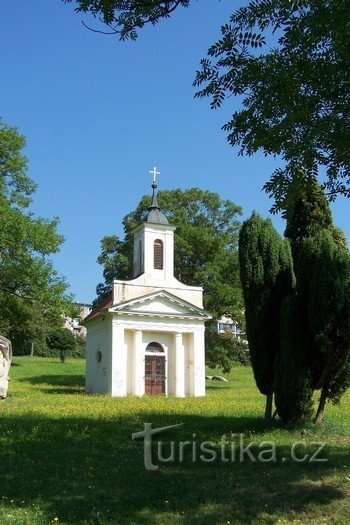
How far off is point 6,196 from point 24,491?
2251 cm

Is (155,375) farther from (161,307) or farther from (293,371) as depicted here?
(293,371)

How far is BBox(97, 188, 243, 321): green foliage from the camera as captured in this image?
36406mm

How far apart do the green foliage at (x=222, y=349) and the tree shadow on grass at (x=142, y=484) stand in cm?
2534

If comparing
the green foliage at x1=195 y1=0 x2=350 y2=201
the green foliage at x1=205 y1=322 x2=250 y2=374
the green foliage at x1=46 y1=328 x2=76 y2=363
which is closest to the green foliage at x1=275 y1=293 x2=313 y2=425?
the green foliage at x1=195 y1=0 x2=350 y2=201

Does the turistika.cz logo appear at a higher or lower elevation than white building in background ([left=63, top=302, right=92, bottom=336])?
lower

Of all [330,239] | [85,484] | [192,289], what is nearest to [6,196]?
[192,289]

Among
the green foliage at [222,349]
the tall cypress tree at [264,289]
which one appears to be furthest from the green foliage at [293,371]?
the green foliage at [222,349]

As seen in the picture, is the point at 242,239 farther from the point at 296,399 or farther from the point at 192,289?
A: the point at 192,289

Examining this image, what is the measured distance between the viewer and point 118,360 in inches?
1184

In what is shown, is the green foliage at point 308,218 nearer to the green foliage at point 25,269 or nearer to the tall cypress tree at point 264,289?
the tall cypress tree at point 264,289

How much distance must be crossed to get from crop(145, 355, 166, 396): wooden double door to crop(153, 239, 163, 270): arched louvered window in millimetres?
5298

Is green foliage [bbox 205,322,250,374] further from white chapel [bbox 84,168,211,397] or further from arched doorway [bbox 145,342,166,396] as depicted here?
arched doorway [bbox 145,342,166,396]

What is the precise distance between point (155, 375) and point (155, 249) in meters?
7.35

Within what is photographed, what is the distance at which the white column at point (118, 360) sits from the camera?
2962cm
